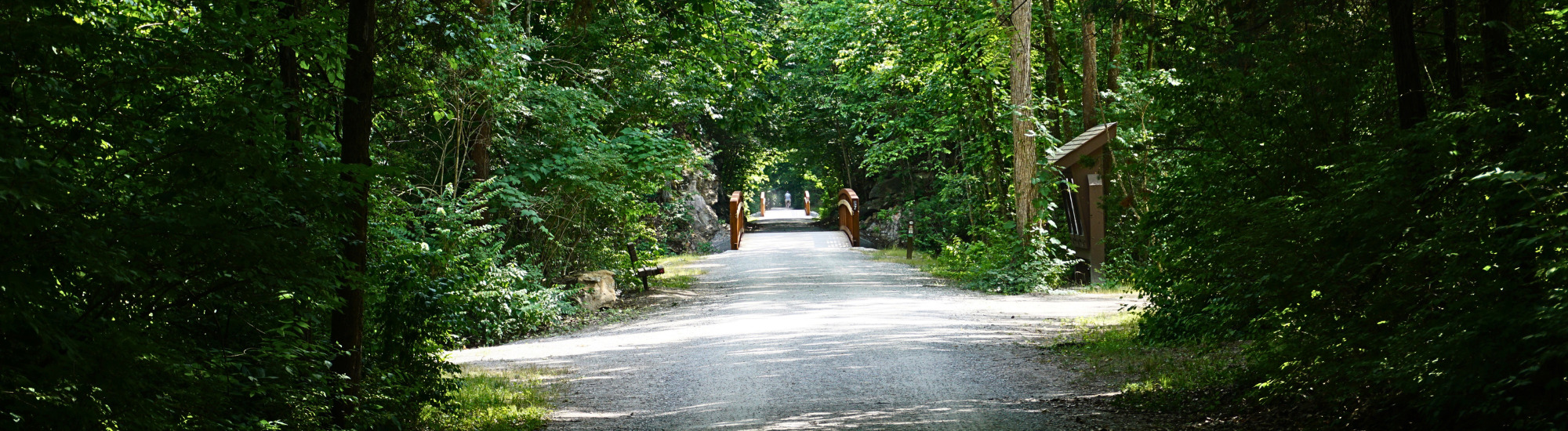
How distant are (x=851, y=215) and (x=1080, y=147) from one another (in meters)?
13.4

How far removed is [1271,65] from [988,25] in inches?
457

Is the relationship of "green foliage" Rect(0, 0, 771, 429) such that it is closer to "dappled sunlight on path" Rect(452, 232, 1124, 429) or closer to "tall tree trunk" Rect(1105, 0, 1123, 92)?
"dappled sunlight on path" Rect(452, 232, 1124, 429)

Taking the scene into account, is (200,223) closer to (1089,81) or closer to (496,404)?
(496,404)

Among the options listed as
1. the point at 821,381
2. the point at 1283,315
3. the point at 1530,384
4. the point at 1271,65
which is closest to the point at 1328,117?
the point at 1271,65

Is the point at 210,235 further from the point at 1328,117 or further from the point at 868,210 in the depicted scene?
the point at 868,210

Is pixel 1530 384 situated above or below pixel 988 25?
below

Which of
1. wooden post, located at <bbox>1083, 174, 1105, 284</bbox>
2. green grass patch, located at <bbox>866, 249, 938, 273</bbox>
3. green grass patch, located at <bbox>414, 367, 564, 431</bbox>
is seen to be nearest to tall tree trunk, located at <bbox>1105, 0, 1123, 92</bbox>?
wooden post, located at <bbox>1083, 174, 1105, 284</bbox>

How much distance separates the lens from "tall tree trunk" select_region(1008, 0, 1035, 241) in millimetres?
16828

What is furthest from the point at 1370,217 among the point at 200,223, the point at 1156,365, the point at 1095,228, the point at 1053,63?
the point at 1053,63

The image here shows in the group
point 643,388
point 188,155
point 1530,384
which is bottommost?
point 643,388

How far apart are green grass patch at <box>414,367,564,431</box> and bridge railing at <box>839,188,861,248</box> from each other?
20752mm

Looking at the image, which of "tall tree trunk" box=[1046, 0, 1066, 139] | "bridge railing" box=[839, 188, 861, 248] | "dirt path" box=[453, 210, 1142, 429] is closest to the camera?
"dirt path" box=[453, 210, 1142, 429]

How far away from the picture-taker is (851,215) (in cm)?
2970

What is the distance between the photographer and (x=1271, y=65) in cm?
557
